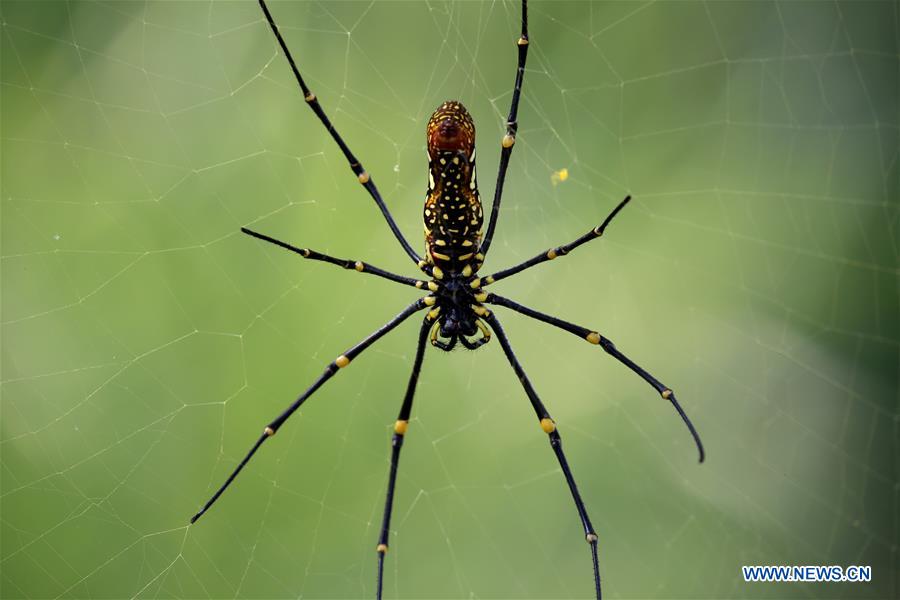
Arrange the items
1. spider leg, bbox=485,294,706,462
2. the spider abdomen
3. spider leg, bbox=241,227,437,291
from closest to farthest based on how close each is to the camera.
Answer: the spider abdomen
spider leg, bbox=241,227,437,291
spider leg, bbox=485,294,706,462

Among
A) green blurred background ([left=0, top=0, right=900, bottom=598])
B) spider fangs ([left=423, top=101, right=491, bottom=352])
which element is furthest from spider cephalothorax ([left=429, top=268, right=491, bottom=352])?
green blurred background ([left=0, top=0, right=900, bottom=598])

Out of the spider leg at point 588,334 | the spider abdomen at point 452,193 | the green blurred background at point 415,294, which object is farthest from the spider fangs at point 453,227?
the green blurred background at point 415,294

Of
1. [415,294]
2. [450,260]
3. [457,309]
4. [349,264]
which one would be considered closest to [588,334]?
[457,309]

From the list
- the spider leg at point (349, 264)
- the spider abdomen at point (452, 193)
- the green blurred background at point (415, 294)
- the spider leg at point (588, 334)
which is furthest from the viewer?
the green blurred background at point (415, 294)

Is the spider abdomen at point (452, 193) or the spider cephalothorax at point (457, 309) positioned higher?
the spider abdomen at point (452, 193)

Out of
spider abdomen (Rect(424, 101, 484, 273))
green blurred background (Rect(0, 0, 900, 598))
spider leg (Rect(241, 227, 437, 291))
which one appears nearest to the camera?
spider abdomen (Rect(424, 101, 484, 273))

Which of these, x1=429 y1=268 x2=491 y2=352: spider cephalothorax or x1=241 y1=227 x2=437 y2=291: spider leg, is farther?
x1=429 y1=268 x2=491 y2=352: spider cephalothorax

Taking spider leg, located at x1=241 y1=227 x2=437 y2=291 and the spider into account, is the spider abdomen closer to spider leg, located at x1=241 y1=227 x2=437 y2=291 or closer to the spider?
the spider

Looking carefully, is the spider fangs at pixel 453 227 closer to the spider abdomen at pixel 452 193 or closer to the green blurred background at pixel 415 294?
the spider abdomen at pixel 452 193

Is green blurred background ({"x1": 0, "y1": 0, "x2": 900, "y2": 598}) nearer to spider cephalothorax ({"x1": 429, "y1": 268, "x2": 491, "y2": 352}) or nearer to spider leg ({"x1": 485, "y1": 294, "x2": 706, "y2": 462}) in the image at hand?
spider cephalothorax ({"x1": 429, "y1": 268, "x2": 491, "y2": 352})

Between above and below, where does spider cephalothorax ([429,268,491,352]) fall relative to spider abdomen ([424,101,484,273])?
below
